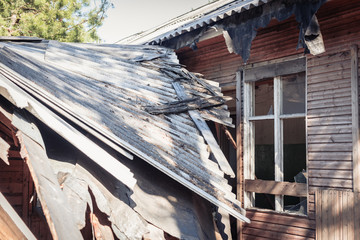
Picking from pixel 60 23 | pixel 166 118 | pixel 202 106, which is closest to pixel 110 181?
pixel 166 118

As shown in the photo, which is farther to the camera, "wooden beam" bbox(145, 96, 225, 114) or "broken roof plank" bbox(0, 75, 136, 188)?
"wooden beam" bbox(145, 96, 225, 114)

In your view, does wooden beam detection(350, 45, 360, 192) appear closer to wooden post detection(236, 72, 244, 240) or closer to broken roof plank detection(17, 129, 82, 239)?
wooden post detection(236, 72, 244, 240)

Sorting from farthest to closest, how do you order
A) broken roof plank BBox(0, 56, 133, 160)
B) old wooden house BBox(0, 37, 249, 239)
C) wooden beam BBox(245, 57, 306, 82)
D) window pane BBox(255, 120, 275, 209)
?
window pane BBox(255, 120, 275, 209) → wooden beam BBox(245, 57, 306, 82) → broken roof plank BBox(0, 56, 133, 160) → old wooden house BBox(0, 37, 249, 239)

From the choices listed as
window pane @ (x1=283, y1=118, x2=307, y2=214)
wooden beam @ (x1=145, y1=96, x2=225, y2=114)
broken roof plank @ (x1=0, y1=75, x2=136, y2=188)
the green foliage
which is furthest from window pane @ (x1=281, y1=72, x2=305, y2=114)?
the green foliage

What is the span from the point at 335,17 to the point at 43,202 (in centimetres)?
495

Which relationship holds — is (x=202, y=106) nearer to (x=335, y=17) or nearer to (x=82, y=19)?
(x=335, y=17)

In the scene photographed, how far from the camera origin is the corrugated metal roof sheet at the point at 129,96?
3449 mm

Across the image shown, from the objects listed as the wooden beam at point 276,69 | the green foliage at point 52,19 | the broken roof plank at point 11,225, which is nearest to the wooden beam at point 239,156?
the wooden beam at point 276,69

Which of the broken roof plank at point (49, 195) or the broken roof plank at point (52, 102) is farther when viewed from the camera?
the broken roof plank at point (52, 102)

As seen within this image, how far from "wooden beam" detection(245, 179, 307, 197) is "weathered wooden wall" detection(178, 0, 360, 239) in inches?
6.9

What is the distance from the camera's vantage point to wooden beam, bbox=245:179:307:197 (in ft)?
17.8

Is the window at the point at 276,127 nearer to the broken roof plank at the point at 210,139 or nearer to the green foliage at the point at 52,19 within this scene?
the broken roof plank at the point at 210,139

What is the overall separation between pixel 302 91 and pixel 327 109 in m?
0.89

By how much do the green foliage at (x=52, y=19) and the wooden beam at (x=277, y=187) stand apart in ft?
36.7
